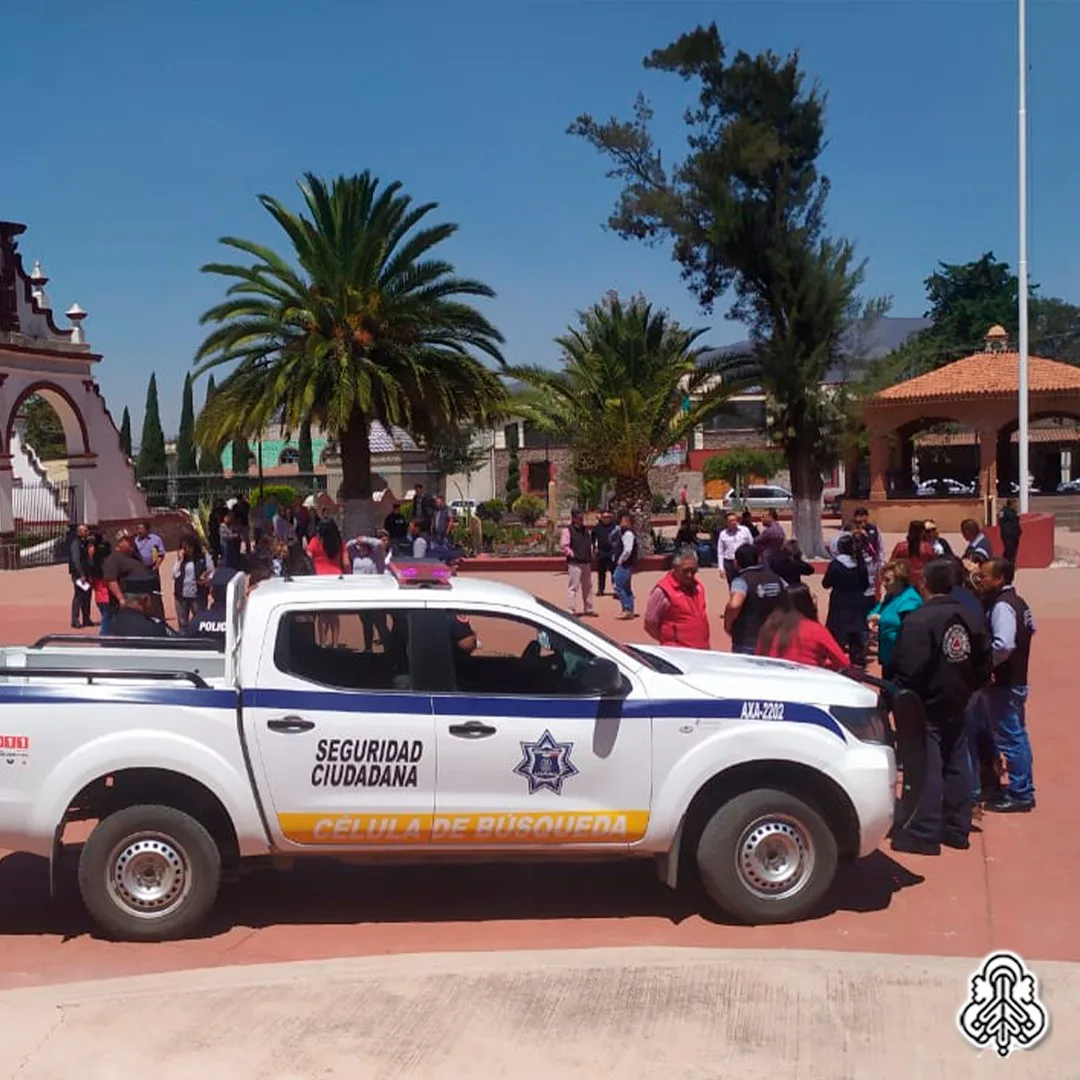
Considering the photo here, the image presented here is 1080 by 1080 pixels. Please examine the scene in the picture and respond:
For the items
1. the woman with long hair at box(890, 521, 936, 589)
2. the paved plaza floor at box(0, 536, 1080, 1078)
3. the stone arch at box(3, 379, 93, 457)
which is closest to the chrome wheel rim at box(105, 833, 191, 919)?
the paved plaza floor at box(0, 536, 1080, 1078)

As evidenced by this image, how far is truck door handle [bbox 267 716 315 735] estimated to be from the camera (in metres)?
6.28

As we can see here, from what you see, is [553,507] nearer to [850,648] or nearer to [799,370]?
[799,370]

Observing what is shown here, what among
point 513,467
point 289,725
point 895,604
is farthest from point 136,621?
point 513,467

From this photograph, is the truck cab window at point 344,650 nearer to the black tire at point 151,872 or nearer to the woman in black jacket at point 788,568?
the black tire at point 151,872

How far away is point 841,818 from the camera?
653 cm

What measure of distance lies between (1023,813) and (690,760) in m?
3.10

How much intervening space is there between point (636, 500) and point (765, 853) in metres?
22.5

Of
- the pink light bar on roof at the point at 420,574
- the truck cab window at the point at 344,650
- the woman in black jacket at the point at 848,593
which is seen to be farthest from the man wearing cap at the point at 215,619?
the woman in black jacket at the point at 848,593

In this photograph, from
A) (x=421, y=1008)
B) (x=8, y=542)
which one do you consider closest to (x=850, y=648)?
(x=421, y=1008)

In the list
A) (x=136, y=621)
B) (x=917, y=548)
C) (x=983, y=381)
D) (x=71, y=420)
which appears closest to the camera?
(x=136, y=621)

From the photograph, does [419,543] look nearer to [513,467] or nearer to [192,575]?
[192,575]

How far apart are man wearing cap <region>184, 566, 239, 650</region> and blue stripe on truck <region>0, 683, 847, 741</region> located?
1.64 ft

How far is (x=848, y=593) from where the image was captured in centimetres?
1239

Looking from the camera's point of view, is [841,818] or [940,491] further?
[940,491]
